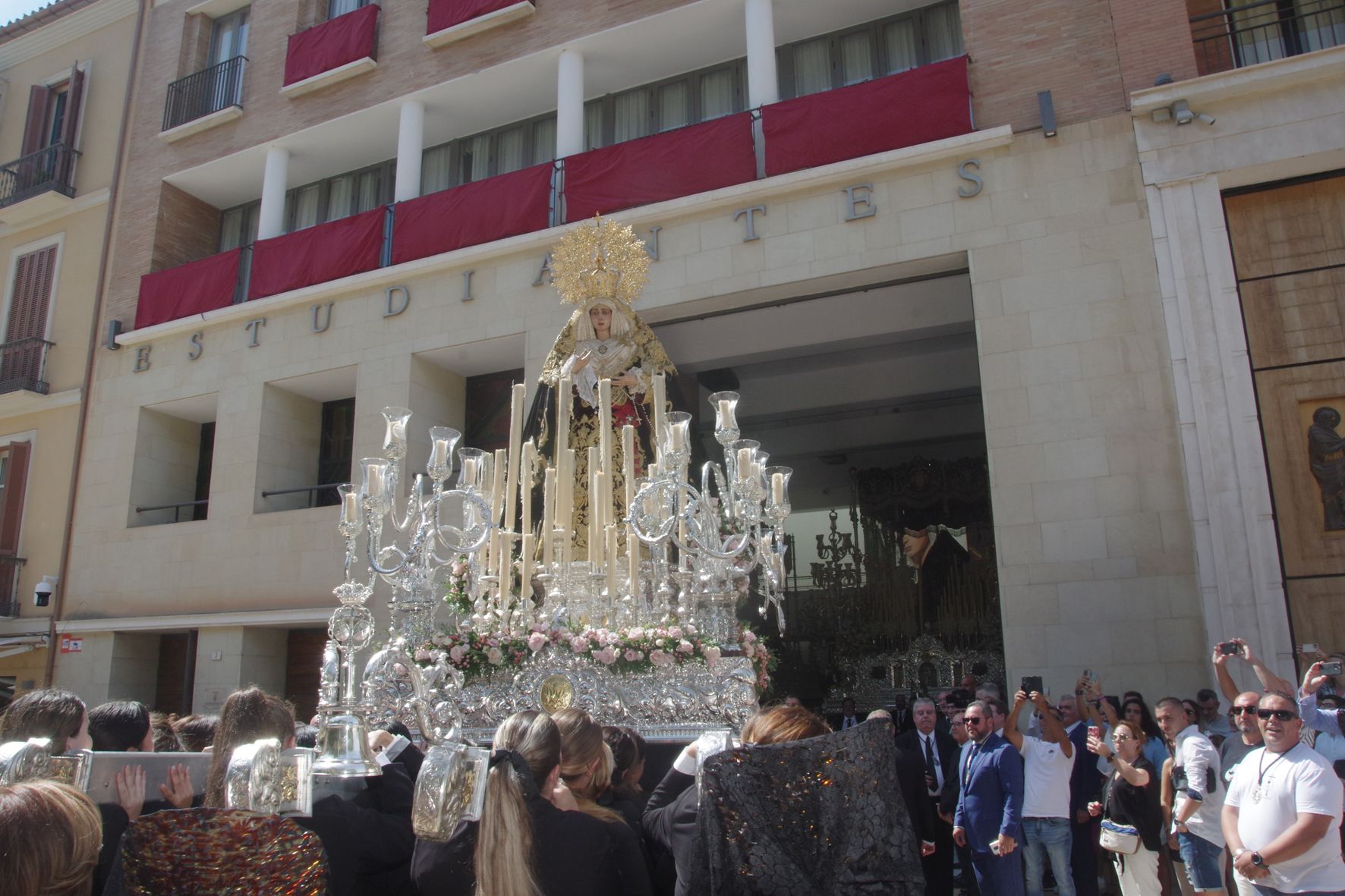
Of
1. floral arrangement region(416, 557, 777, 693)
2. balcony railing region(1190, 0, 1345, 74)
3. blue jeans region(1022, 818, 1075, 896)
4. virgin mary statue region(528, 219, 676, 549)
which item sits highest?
balcony railing region(1190, 0, 1345, 74)

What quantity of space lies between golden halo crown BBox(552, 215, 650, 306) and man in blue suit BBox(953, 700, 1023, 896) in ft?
15.4

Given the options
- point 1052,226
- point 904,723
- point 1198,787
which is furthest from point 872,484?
point 1198,787

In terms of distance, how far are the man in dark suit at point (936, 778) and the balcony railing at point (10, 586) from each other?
13732 millimetres

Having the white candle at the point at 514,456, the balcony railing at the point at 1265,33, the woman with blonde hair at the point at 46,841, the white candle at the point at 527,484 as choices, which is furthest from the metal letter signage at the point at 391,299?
the woman with blonde hair at the point at 46,841

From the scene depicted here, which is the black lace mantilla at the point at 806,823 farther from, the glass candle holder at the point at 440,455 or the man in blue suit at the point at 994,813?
the glass candle holder at the point at 440,455

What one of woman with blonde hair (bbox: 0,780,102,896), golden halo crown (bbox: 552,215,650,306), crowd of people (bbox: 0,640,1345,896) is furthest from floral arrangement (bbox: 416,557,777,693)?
woman with blonde hair (bbox: 0,780,102,896)

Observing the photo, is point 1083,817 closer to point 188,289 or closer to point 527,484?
point 527,484

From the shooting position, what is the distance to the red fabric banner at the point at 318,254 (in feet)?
44.7

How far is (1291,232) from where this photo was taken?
30.9 feet

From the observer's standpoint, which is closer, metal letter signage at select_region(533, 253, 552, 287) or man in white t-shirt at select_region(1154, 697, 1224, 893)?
man in white t-shirt at select_region(1154, 697, 1224, 893)

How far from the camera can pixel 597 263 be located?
28.7 ft

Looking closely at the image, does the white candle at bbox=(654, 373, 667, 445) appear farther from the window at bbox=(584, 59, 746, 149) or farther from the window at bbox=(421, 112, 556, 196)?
the window at bbox=(421, 112, 556, 196)

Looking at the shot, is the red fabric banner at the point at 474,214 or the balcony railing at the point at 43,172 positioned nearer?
the red fabric banner at the point at 474,214

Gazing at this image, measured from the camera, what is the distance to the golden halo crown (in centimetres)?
874
